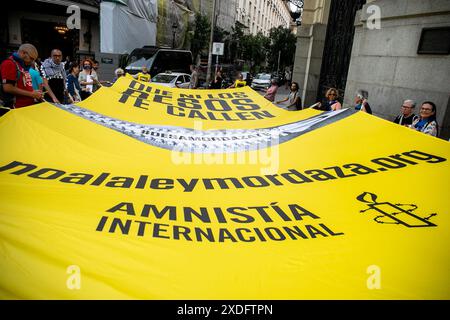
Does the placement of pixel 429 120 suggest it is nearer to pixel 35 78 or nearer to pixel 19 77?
pixel 19 77

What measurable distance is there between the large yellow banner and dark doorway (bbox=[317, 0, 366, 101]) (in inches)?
362

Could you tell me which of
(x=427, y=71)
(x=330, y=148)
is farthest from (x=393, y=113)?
(x=330, y=148)

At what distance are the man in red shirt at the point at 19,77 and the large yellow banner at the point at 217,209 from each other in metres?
1.28

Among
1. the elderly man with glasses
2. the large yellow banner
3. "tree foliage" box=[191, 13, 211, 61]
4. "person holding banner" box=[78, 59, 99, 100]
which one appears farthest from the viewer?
"tree foliage" box=[191, 13, 211, 61]

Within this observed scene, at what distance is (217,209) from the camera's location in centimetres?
277

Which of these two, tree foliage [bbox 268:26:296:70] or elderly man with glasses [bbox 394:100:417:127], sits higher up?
tree foliage [bbox 268:26:296:70]

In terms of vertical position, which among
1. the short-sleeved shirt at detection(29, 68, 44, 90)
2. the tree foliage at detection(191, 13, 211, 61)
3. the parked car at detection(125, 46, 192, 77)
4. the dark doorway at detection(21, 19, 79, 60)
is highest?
the tree foliage at detection(191, 13, 211, 61)

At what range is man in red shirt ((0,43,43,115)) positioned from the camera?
493 centimetres

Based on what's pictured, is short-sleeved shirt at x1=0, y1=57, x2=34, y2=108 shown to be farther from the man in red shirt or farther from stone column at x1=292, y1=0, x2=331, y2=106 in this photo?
stone column at x1=292, y1=0, x2=331, y2=106

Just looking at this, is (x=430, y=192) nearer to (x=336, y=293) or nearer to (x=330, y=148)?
(x=330, y=148)

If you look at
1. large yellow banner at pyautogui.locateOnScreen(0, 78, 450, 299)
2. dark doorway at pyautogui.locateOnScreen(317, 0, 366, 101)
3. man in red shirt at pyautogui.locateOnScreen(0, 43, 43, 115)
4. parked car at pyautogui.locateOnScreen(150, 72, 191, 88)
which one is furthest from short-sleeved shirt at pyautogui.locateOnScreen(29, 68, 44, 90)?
dark doorway at pyautogui.locateOnScreen(317, 0, 366, 101)

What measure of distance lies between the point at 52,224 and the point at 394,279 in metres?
2.24

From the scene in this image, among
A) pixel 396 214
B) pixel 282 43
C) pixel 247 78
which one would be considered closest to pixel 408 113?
pixel 396 214

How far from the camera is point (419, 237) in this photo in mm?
2340
